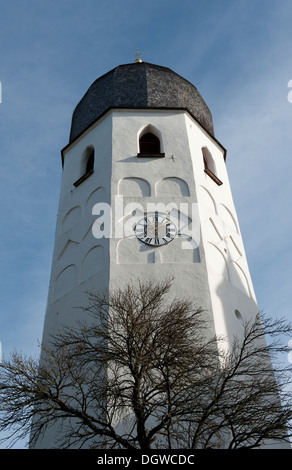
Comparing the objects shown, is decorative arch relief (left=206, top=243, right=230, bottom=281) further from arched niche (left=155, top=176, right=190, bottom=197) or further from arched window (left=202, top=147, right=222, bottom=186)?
arched window (left=202, top=147, right=222, bottom=186)

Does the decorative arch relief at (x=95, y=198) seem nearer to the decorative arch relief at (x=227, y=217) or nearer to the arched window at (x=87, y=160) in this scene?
the arched window at (x=87, y=160)

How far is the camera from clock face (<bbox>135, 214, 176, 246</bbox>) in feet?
50.4

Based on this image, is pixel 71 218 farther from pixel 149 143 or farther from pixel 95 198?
pixel 149 143

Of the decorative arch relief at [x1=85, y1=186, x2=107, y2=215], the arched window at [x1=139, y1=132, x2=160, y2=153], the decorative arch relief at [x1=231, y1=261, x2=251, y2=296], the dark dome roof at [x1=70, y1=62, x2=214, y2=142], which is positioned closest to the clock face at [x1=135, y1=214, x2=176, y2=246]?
the decorative arch relief at [x1=85, y1=186, x2=107, y2=215]

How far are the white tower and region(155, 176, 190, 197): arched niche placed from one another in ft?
0.10

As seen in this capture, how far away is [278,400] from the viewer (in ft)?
34.2

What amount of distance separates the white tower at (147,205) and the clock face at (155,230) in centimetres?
3

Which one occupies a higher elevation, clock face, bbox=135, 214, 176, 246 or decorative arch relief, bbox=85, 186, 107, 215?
decorative arch relief, bbox=85, 186, 107, 215

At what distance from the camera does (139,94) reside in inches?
795

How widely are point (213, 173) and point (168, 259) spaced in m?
5.50

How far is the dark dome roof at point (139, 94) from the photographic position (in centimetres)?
1997

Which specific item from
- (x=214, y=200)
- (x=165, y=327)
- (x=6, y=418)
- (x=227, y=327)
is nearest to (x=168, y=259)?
(x=227, y=327)

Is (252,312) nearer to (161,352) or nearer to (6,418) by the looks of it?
(161,352)

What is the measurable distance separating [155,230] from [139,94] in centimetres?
672
